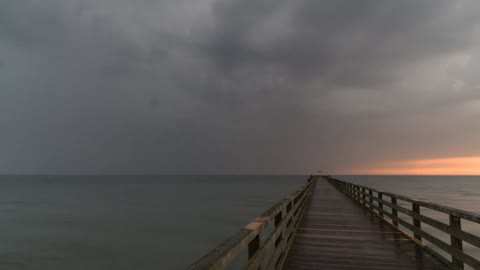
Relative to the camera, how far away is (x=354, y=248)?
21.2 feet

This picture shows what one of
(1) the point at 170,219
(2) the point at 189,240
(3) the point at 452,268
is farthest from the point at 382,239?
(1) the point at 170,219

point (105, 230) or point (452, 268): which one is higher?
point (452, 268)

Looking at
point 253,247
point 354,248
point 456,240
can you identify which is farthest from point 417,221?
point 253,247

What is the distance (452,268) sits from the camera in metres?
4.90

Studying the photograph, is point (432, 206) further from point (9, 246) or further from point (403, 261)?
point (9, 246)

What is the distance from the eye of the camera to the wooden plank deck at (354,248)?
5.28 m

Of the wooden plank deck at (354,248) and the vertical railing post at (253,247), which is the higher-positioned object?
the vertical railing post at (253,247)

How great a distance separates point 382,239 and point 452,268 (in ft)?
7.91

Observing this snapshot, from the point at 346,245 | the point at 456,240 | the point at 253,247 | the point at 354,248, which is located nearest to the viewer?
the point at 253,247

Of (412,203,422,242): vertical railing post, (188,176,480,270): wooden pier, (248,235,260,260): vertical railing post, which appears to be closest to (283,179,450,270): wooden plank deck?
(188,176,480,270): wooden pier

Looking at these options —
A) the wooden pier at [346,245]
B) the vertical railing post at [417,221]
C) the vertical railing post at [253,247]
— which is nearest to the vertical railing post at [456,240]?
the wooden pier at [346,245]

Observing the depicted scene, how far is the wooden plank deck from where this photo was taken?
17.3 feet

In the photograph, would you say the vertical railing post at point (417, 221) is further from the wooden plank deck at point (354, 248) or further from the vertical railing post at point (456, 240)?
the vertical railing post at point (456, 240)

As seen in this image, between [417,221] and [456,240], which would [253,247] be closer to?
[456,240]
